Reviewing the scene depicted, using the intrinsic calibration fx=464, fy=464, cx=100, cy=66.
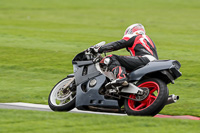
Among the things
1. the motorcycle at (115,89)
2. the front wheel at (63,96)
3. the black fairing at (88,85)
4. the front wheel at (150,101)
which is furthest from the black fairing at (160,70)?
the front wheel at (63,96)

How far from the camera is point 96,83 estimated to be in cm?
873

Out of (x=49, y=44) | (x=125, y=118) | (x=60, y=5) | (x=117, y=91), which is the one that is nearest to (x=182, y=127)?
(x=125, y=118)

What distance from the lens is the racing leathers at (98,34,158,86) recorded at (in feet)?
27.8

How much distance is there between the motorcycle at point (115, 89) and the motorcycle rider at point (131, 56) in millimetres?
163

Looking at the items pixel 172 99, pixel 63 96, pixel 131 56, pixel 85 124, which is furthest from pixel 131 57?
pixel 85 124

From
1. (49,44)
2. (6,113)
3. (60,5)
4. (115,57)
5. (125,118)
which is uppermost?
(115,57)

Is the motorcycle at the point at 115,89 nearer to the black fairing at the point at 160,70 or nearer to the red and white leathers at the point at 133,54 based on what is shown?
the black fairing at the point at 160,70

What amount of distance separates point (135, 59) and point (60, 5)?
5356 cm

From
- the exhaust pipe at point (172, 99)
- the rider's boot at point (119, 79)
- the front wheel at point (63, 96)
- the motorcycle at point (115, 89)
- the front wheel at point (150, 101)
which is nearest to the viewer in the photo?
the front wheel at point (150, 101)

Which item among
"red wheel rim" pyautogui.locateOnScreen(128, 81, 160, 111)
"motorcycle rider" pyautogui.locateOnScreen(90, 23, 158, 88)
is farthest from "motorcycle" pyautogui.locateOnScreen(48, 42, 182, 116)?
"motorcycle rider" pyautogui.locateOnScreen(90, 23, 158, 88)

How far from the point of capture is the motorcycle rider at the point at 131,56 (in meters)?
8.47

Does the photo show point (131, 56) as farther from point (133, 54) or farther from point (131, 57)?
point (133, 54)

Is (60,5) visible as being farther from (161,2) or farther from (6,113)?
(6,113)

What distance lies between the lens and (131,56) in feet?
28.2
